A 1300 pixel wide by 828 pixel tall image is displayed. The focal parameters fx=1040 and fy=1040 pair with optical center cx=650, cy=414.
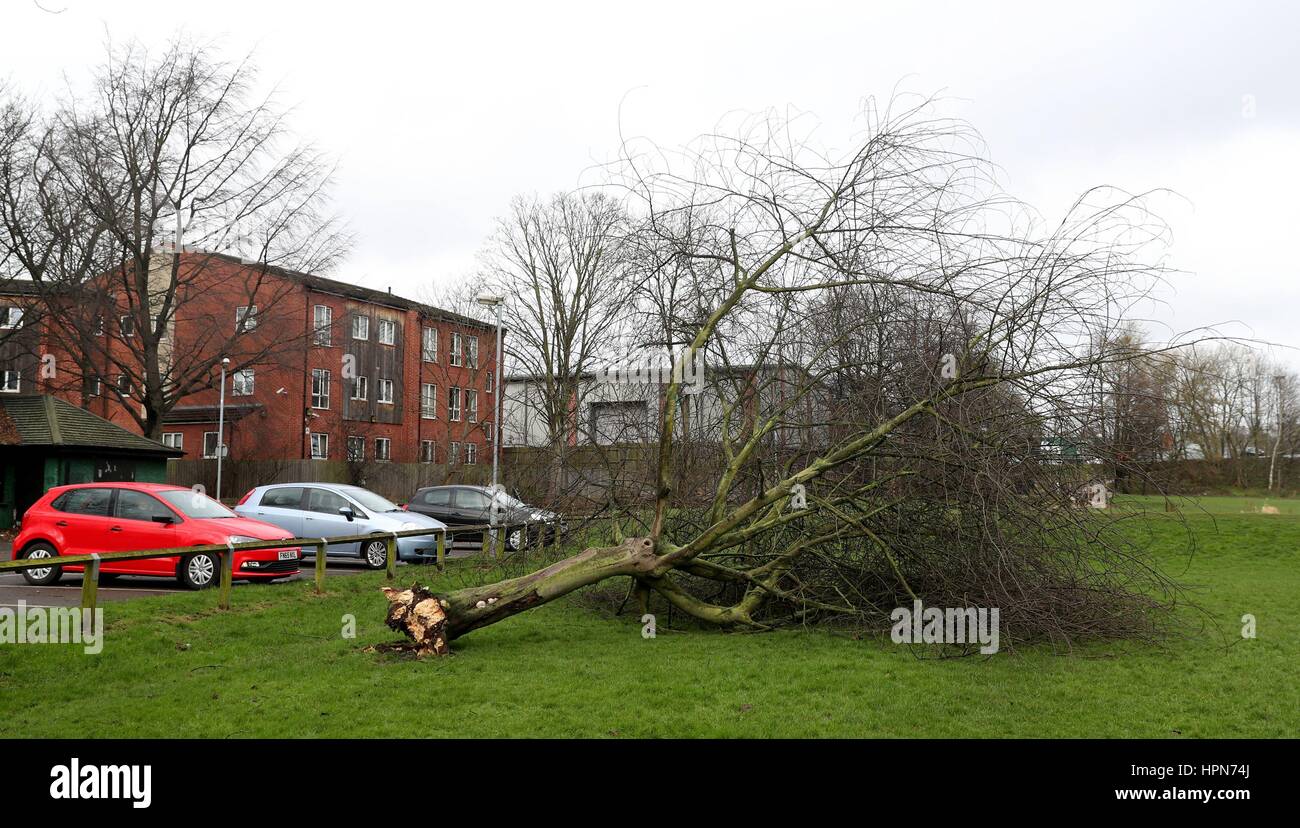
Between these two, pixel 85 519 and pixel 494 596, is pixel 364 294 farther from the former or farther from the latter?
pixel 494 596

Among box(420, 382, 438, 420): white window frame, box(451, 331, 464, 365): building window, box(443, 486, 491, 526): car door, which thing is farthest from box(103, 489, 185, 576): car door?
box(420, 382, 438, 420): white window frame

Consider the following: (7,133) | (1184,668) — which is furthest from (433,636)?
(7,133)

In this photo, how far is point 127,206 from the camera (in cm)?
3117

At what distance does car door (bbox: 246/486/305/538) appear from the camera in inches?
767

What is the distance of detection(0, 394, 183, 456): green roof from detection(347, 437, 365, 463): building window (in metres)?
10.5

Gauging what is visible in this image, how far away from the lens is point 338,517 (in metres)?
19.5

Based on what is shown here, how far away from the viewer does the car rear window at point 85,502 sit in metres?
14.9

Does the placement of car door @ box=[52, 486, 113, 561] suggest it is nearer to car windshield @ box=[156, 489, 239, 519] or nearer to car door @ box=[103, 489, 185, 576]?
car door @ box=[103, 489, 185, 576]

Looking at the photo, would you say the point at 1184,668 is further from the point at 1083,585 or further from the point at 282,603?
the point at 282,603

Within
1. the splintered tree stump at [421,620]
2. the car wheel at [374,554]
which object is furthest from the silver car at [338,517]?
the splintered tree stump at [421,620]

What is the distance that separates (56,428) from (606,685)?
28208 millimetres

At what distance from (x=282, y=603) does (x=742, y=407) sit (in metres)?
5.92

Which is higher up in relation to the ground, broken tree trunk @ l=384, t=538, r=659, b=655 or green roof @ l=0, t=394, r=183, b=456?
green roof @ l=0, t=394, r=183, b=456

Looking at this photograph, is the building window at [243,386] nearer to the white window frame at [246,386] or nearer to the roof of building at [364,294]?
the white window frame at [246,386]
